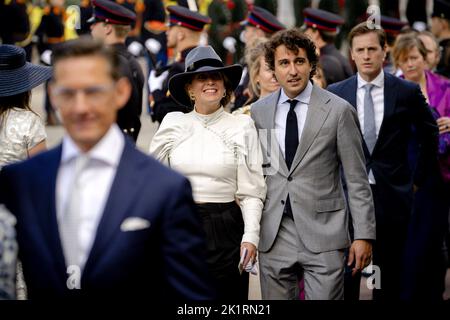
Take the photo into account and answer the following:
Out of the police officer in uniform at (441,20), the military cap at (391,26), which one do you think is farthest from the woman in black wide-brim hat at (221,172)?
the military cap at (391,26)

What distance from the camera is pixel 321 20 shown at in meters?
9.59

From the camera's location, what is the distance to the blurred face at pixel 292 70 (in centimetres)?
545

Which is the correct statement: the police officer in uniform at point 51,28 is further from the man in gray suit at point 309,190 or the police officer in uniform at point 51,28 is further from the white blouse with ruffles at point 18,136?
the man in gray suit at point 309,190

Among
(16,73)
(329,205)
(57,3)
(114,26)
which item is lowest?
(329,205)

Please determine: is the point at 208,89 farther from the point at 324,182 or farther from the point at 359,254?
the point at 359,254

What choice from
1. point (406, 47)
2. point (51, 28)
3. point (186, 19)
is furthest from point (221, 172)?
point (51, 28)

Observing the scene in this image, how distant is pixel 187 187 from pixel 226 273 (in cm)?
200

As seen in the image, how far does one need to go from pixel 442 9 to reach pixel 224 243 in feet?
18.4

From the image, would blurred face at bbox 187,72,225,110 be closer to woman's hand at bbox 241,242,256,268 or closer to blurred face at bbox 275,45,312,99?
blurred face at bbox 275,45,312,99
